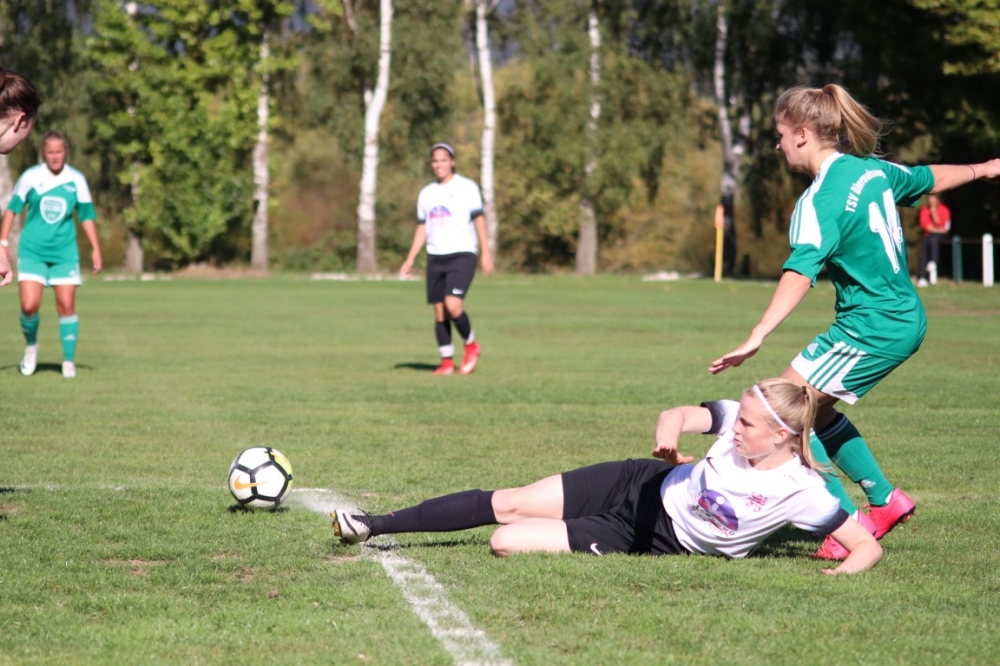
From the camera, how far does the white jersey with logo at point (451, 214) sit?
13312 mm

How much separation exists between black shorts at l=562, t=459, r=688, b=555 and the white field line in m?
0.75

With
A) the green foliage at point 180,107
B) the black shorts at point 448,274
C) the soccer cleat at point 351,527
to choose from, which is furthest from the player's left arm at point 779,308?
the green foliage at point 180,107

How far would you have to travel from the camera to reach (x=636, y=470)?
5512mm

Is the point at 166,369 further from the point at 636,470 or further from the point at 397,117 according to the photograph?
the point at 397,117

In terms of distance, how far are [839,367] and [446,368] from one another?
807 centimetres

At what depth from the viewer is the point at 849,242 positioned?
5398 millimetres

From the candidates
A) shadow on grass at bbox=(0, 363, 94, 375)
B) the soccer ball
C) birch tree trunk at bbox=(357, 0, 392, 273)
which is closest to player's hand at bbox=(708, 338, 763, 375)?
the soccer ball

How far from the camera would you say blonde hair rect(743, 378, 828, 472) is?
493 centimetres

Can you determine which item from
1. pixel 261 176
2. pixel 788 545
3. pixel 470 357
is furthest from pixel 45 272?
pixel 261 176

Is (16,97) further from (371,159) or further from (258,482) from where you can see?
(371,159)

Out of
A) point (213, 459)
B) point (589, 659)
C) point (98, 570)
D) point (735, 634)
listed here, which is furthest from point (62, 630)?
point (213, 459)

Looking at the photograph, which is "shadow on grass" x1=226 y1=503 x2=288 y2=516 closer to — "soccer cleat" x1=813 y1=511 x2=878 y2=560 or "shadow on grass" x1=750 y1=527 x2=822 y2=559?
"shadow on grass" x1=750 y1=527 x2=822 y2=559

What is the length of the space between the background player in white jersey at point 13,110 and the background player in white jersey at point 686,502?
2.40 meters

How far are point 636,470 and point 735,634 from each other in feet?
4.48
